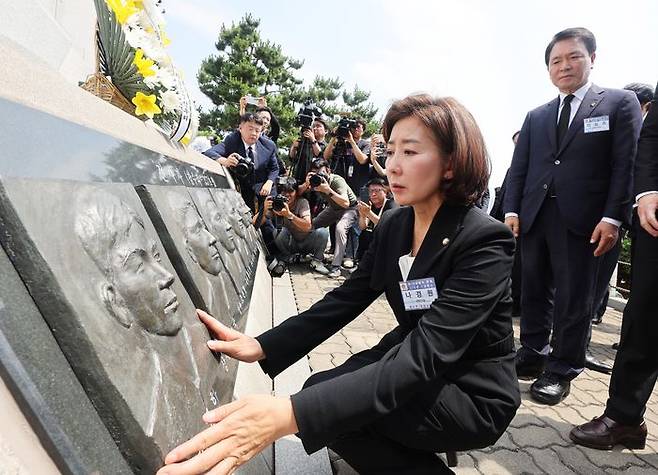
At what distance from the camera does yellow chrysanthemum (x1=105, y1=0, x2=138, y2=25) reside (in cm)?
188

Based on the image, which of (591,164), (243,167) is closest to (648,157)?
(591,164)

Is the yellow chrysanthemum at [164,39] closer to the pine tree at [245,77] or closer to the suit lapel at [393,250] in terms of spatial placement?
the suit lapel at [393,250]

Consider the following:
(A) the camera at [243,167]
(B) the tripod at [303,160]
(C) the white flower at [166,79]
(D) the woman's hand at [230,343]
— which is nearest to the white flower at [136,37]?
(C) the white flower at [166,79]

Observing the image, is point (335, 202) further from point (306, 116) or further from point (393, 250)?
point (393, 250)

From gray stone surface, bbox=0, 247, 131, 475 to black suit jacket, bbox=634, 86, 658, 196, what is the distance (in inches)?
81.4

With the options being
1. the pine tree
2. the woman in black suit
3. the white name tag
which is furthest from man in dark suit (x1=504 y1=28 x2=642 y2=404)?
the pine tree

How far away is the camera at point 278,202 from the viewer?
4.74 meters

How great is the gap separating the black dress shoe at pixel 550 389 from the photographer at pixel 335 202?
3.09 metres

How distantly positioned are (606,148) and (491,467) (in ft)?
5.60

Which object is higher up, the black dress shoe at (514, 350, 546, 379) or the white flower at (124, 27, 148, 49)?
the white flower at (124, 27, 148, 49)

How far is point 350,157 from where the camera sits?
594 centimetres

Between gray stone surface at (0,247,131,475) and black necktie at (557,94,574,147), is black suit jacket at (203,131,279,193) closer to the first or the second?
black necktie at (557,94,574,147)

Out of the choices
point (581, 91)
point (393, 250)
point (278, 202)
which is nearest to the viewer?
point (393, 250)

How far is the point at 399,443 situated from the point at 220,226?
4.13 feet
